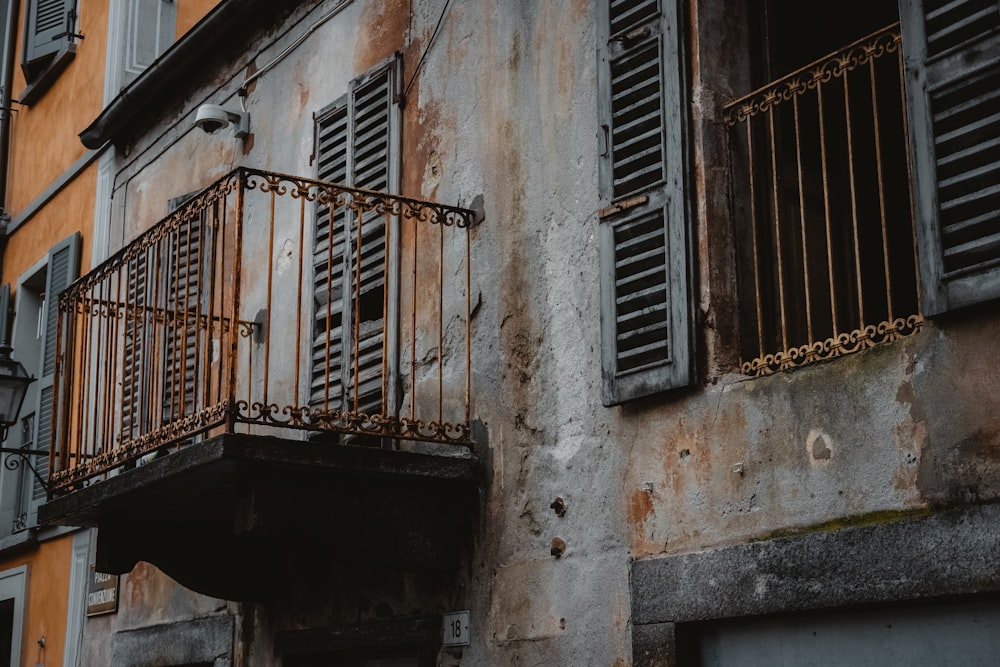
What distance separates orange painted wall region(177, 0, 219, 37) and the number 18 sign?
679 centimetres

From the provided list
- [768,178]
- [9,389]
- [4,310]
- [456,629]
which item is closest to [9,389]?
[9,389]

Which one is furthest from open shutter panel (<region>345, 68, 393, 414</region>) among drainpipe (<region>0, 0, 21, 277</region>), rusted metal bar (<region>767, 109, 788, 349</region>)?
drainpipe (<region>0, 0, 21, 277</region>)

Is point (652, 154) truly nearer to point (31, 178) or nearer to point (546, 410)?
point (546, 410)

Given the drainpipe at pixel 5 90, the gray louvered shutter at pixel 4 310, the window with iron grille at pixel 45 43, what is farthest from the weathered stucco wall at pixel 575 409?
the drainpipe at pixel 5 90

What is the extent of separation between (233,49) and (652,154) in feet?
16.6

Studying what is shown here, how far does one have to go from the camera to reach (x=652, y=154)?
6.32 meters

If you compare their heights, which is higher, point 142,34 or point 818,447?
point 142,34

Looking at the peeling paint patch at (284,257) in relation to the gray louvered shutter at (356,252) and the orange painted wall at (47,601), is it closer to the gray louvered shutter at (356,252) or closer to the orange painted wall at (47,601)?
the gray louvered shutter at (356,252)

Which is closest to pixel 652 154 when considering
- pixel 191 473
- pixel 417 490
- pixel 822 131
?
pixel 822 131

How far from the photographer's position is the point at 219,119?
988 centimetres

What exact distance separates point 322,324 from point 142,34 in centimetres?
506

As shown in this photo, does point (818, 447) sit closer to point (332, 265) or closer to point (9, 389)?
point (332, 265)

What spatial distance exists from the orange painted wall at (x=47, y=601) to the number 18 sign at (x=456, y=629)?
213 inches

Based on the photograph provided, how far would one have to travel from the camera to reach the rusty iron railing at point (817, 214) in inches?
218
